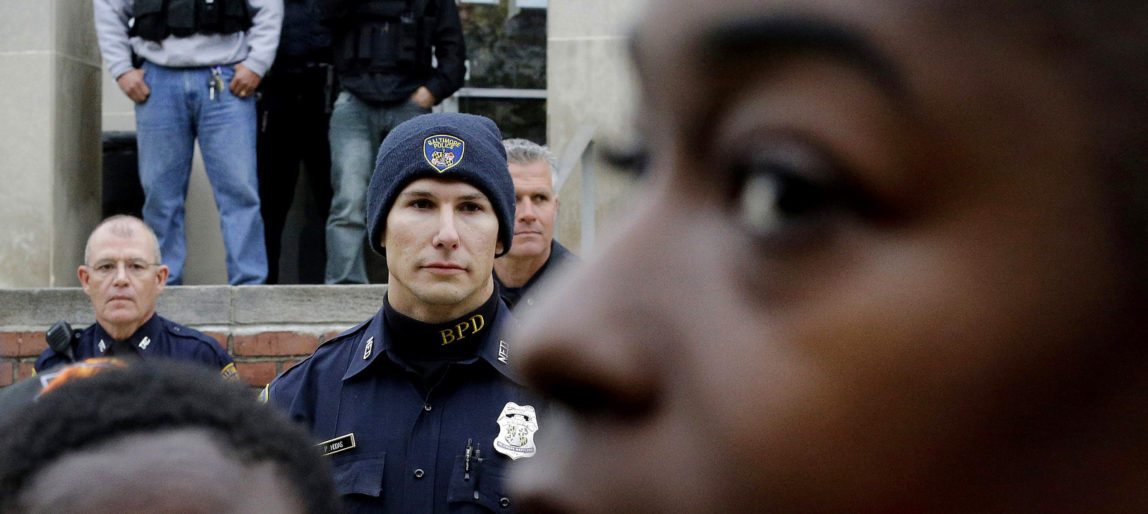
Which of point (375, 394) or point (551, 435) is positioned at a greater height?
point (551, 435)

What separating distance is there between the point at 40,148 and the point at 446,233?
4381mm

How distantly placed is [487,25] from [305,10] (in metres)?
1.59

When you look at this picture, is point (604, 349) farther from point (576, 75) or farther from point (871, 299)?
point (576, 75)

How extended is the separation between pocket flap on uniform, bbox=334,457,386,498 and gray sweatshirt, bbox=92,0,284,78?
141 inches

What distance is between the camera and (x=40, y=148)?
6.07 m

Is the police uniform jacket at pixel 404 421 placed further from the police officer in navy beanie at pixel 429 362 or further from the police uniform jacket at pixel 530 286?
the police uniform jacket at pixel 530 286

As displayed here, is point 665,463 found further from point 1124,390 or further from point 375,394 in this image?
point 375,394

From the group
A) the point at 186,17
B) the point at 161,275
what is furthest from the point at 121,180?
the point at 161,275

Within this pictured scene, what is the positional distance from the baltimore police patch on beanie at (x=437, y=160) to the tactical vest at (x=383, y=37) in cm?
291

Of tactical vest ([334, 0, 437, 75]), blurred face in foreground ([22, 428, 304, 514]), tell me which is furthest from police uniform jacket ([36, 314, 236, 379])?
blurred face in foreground ([22, 428, 304, 514])

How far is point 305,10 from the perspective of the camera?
238 inches

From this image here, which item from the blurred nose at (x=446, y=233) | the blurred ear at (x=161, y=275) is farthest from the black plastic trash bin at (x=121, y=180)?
the blurred nose at (x=446, y=233)

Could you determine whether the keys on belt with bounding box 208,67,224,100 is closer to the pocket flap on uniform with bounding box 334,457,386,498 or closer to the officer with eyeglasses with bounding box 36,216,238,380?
the officer with eyeglasses with bounding box 36,216,238,380

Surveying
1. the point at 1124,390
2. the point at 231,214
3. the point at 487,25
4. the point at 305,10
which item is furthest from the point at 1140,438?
the point at 487,25
